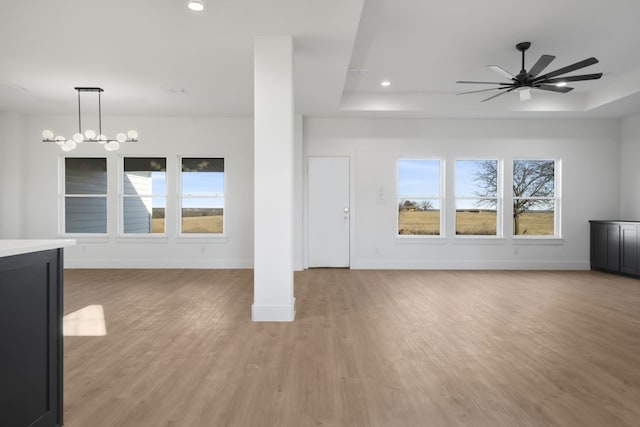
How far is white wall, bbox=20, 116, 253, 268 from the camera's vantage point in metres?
7.13

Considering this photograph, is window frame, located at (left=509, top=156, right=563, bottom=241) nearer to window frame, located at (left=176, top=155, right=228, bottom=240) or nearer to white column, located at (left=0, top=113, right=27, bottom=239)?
window frame, located at (left=176, top=155, right=228, bottom=240)

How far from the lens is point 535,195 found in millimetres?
7258

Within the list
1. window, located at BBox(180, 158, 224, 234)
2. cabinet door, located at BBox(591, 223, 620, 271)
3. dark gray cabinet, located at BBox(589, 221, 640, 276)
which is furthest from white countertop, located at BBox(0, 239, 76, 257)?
cabinet door, located at BBox(591, 223, 620, 271)

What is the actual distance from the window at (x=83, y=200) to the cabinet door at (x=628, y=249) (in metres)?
9.37

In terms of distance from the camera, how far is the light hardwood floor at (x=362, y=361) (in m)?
2.05

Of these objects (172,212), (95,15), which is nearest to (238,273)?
(172,212)

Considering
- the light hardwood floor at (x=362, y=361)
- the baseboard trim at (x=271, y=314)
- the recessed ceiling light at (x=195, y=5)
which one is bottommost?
the light hardwood floor at (x=362, y=361)

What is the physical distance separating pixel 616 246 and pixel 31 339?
8.04m

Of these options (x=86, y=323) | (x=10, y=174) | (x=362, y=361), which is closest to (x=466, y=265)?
(x=362, y=361)

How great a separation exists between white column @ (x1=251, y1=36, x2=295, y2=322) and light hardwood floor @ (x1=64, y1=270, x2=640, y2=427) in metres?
0.37

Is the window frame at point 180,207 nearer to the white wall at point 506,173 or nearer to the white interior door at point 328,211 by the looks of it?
the white interior door at point 328,211

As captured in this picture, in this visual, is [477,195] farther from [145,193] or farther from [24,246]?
[24,246]

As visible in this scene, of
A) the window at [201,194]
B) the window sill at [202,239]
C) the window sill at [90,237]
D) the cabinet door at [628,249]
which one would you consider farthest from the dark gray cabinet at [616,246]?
the window sill at [90,237]

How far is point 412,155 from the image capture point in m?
7.13
